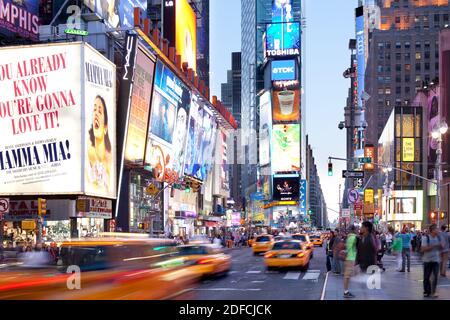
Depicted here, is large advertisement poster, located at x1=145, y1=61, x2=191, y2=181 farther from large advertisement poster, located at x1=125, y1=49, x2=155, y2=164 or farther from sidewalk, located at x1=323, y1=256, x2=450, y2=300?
sidewalk, located at x1=323, y1=256, x2=450, y2=300

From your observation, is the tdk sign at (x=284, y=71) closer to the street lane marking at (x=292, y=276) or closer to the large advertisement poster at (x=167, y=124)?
the large advertisement poster at (x=167, y=124)

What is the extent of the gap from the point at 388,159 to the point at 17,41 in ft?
222

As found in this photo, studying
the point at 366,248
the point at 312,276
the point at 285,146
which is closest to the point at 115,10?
the point at 312,276

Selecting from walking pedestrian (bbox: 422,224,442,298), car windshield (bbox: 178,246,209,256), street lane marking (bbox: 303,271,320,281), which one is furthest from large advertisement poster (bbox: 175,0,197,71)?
walking pedestrian (bbox: 422,224,442,298)

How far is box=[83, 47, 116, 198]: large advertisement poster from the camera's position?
50812 mm

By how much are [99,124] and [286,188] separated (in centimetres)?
14429

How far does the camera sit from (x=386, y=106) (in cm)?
17088

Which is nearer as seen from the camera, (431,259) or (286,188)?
(431,259)

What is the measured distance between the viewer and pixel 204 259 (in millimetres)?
22281

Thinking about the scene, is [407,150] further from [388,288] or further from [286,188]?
[286,188]

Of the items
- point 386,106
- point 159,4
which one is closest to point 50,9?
point 159,4

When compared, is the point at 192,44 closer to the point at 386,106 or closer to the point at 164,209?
the point at 164,209

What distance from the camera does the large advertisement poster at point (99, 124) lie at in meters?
50.8

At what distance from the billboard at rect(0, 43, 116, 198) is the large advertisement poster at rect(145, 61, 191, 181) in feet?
51.7
